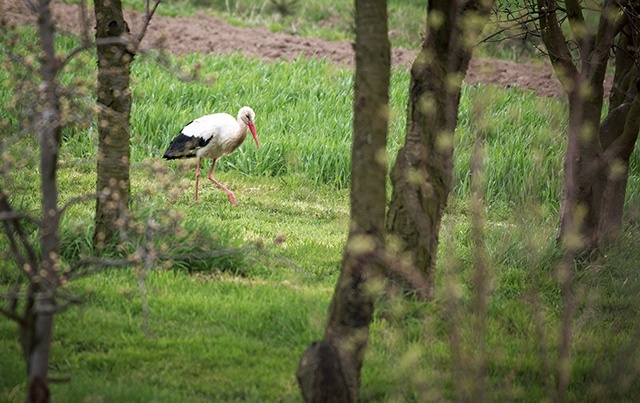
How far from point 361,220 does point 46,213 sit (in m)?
1.27

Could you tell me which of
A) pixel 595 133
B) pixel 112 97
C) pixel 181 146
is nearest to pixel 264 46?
pixel 181 146

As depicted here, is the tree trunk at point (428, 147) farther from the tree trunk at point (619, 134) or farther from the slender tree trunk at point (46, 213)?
the tree trunk at point (619, 134)

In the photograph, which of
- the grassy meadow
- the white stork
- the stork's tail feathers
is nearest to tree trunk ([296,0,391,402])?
the grassy meadow

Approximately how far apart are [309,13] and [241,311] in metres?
15.9

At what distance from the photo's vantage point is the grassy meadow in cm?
437

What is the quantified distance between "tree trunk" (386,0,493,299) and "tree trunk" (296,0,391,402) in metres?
1.29

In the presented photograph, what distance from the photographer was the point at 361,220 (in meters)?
3.98

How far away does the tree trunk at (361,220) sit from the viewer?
155 inches

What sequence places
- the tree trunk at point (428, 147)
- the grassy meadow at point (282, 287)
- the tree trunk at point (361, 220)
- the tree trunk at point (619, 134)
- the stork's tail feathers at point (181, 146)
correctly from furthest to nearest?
the stork's tail feathers at point (181, 146) → the tree trunk at point (619, 134) → the tree trunk at point (428, 147) → the grassy meadow at point (282, 287) → the tree trunk at point (361, 220)

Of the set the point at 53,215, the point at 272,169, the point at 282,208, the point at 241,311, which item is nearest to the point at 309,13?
the point at 272,169

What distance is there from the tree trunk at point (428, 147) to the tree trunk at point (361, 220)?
4.23ft

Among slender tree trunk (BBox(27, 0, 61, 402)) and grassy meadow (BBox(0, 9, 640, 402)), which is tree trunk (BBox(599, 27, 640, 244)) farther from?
slender tree trunk (BBox(27, 0, 61, 402))

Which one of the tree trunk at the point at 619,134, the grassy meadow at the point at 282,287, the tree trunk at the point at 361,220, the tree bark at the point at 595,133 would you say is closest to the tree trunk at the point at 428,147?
the grassy meadow at the point at 282,287

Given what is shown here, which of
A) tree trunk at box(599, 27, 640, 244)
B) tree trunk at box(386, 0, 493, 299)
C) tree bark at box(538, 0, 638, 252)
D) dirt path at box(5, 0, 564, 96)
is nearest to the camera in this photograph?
tree trunk at box(386, 0, 493, 299)
